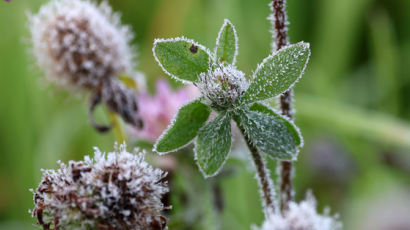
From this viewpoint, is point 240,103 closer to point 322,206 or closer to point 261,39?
point 322,206

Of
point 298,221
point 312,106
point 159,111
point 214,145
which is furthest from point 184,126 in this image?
point 312,106

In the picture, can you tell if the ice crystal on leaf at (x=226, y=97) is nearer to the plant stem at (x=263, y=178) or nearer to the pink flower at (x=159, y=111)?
the plant stem at (x=263, y=178)

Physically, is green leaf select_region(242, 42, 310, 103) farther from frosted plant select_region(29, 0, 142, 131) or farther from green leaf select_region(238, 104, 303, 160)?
frosted plant select_region(29, 0, 142, 131)

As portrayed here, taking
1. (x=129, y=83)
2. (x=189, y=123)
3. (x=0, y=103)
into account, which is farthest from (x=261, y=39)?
(x=189, y=123)

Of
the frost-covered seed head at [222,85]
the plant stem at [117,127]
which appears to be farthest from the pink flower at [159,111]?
the frost-covered seed head at [222,85]

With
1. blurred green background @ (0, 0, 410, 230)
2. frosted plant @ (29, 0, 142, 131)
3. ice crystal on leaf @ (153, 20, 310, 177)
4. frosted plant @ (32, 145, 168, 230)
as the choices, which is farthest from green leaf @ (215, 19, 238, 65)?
blurred green background @ (0, 0, 410, 230)

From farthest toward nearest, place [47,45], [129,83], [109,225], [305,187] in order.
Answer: [305,187]
[129,83]
[47,45]
[109,225]

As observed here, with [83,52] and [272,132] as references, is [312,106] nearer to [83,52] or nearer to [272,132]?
[83,52]
